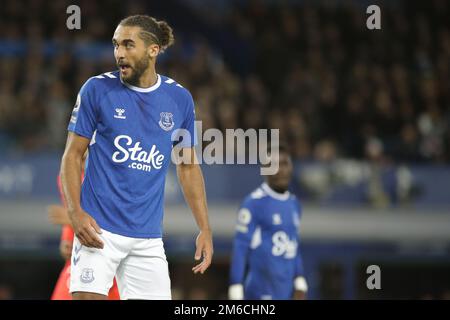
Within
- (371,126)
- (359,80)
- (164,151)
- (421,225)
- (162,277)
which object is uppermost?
(359,80)

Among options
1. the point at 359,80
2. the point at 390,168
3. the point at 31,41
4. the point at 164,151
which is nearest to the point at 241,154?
the point at 390,168

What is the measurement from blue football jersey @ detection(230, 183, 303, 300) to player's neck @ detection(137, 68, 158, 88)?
293 centimetres

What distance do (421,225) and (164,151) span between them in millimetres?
8804

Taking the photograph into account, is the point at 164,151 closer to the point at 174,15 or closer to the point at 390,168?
the point at 390,168

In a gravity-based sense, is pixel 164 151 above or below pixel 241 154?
below

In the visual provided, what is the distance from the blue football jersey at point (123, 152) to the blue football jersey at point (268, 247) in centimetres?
282

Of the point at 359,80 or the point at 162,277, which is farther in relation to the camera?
the point at 359,80

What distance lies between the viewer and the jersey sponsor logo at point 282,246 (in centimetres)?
806

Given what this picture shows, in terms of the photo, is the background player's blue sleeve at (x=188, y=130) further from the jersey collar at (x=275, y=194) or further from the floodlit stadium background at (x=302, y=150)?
the floodlit stadium background at (x=302, y=150)

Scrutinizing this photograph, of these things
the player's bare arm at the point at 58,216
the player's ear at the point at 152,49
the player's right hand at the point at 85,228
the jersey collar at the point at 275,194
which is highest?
the player's ear at the point at 152,49

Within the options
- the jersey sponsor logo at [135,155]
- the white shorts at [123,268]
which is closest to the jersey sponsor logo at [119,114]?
the jersey sponsor logo at [135,155]

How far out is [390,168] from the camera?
44.1ft

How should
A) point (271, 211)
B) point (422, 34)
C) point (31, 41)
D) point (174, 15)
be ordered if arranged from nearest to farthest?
point (271, 211), point (31, 41), point (422, 34), point (174, 15)

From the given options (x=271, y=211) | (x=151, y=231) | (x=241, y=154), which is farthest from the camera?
(x=241, y=154)
